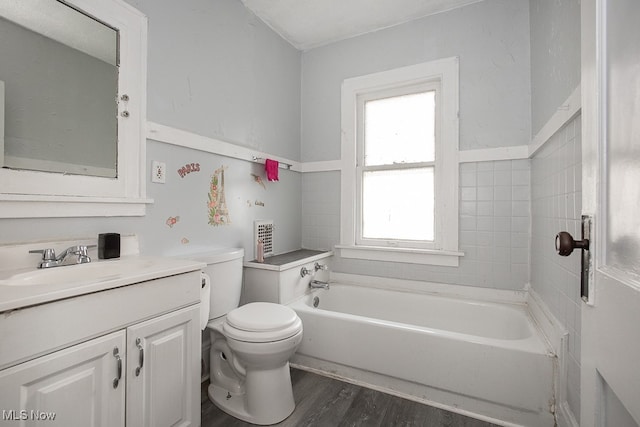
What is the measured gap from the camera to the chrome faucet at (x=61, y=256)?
117 cm

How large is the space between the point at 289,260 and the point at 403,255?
94 centimetres

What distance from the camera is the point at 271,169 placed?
7.72ft

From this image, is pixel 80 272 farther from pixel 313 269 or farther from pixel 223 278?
pixel 313 269

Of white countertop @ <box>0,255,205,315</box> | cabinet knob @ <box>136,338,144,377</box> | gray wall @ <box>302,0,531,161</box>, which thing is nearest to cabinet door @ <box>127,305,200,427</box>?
cabinet knob @ <box>136,338,144,377</box>

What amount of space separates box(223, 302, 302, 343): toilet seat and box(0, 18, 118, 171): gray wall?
→ 987 mm

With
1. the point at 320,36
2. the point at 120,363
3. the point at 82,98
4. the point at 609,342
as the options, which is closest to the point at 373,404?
the point at 120,363

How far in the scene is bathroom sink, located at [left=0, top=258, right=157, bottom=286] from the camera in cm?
106

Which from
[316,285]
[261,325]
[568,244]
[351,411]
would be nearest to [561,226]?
[568,244]

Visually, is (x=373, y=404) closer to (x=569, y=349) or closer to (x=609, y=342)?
(x=569, y=349)

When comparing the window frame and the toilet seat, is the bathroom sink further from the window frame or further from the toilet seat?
the window frame

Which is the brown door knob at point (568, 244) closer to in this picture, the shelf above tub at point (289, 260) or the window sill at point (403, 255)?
the shelf above tub at point (289, 260)

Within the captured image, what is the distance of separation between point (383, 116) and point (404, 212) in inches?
33.9

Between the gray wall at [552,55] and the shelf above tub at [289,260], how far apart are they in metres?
1.77

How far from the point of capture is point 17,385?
0.77m
